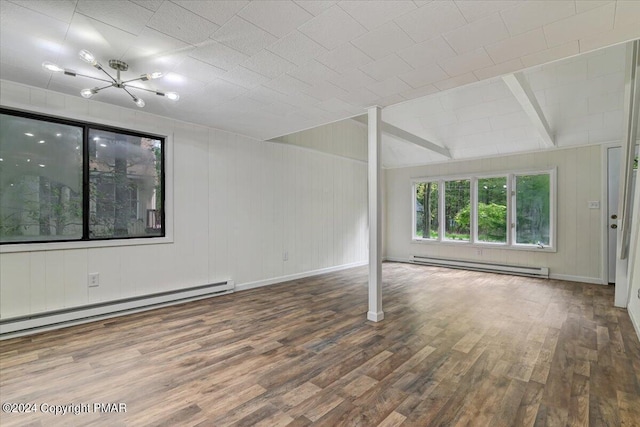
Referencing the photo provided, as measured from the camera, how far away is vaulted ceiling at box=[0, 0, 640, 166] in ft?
5.64

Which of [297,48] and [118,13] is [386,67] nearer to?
[297,48]

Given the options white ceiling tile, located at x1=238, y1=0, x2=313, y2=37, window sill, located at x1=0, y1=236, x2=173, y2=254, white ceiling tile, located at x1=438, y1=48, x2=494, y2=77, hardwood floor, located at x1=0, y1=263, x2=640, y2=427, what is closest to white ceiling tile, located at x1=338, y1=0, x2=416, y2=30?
white ceiling tile, located at x1=238, y1=0, x2=313, y2=37

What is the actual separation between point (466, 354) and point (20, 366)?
11.9 feet

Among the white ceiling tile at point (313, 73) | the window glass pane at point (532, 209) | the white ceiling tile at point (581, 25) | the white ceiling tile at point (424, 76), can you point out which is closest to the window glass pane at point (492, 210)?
the window glass pane at point (532, 209)

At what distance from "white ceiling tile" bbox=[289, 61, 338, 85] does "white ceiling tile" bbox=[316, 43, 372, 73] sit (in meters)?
0.06

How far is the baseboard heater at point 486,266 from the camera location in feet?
17.9

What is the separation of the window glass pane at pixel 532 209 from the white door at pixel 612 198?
2.66 feet

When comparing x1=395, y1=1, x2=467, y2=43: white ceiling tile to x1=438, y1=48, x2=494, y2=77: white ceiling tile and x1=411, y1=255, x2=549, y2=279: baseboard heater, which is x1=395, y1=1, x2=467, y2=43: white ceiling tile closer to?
x1=438, y1=48, x2=494, y2=77: white ceiling tile

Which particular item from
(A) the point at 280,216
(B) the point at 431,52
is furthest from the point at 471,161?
(B) the point at 431,52

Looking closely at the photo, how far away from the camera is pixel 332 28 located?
1900 millimetres

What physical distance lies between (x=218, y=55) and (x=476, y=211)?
19.6 feet

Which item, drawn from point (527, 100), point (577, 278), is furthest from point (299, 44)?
point (577, 278)

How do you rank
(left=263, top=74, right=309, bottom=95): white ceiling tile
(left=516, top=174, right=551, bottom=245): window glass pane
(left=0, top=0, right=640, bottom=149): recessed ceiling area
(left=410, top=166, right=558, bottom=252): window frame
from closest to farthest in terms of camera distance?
(left=0, top=0, right=640, bottom=149): recessed ceiling area → (left=263, top=74, right=309, bottom=95): white ceiling tile → (left=410, top=166, right=558, bottom=252): window frame → (left=516, top=174, right=551, bottom=245): window glass pane

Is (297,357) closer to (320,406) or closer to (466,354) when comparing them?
(320,406)
